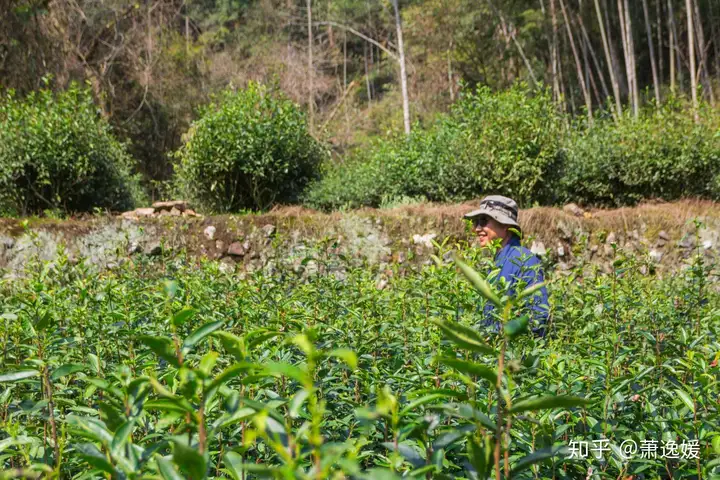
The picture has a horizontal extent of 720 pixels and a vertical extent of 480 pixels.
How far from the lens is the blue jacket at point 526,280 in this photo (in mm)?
2033

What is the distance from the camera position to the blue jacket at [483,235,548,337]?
80.0 inches

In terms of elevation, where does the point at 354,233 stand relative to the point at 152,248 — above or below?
below

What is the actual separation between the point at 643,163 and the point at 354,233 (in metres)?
4.36

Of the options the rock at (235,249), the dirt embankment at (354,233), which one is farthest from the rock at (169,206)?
the rock at (235,249)

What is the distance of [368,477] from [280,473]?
3.5 inches

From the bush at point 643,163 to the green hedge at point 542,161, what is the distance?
13 millimetres

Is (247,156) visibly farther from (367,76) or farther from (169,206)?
(367,76)

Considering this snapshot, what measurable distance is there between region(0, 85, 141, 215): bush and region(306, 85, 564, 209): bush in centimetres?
283

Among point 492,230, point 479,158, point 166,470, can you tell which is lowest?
point 479,158

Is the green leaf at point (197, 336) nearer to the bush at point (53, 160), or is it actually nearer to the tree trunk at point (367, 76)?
the bush at point (53, 160)

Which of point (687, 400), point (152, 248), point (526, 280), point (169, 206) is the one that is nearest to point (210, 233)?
point (152, 248)

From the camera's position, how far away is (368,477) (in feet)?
2.12

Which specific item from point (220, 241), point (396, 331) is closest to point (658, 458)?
point (396, 331)

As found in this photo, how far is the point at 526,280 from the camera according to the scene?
218 cm
